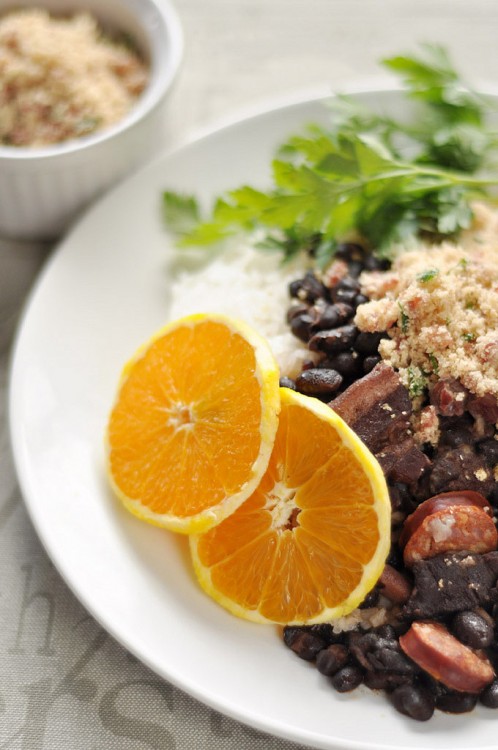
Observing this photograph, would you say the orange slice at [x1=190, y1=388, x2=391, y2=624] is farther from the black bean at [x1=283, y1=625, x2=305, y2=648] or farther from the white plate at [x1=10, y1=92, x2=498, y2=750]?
the white plate at [x1=10, y1=92, x2=498, y2=750]

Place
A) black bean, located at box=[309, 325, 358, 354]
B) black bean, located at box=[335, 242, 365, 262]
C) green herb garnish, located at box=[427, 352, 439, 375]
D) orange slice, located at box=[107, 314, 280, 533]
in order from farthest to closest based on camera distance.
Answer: black bean, located at box=[335, 242, 365, 262]
black bean, located at box=[309, 325, 358, 354]
green herb garnish, located at box=[427, 352, 439, 375]
orange slice, located at box=[107, 314, 280, 533]

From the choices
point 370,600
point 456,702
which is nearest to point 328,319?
point 370,600

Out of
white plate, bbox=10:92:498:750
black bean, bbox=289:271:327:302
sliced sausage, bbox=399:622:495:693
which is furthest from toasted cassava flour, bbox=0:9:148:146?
sliced sausage, bbox=399:622:495:693

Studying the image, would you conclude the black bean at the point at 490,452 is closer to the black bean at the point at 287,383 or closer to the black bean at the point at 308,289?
the black bean at the point at 287,383

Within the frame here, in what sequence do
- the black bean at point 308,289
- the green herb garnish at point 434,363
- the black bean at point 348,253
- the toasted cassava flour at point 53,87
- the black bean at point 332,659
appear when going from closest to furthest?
the black bean at point 332,659 → the green herb garnish at point 434,363 → the black bean at point 308,289 → the black bean at point 348,253 → the toasted cassava flour at point 53,87

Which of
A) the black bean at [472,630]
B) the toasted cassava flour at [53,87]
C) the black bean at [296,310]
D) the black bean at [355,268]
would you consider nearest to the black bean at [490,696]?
the black bean at [472,630]

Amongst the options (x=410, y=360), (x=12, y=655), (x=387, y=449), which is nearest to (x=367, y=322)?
(x=410, y=360)

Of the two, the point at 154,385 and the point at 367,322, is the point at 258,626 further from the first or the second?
the point at 367,322
